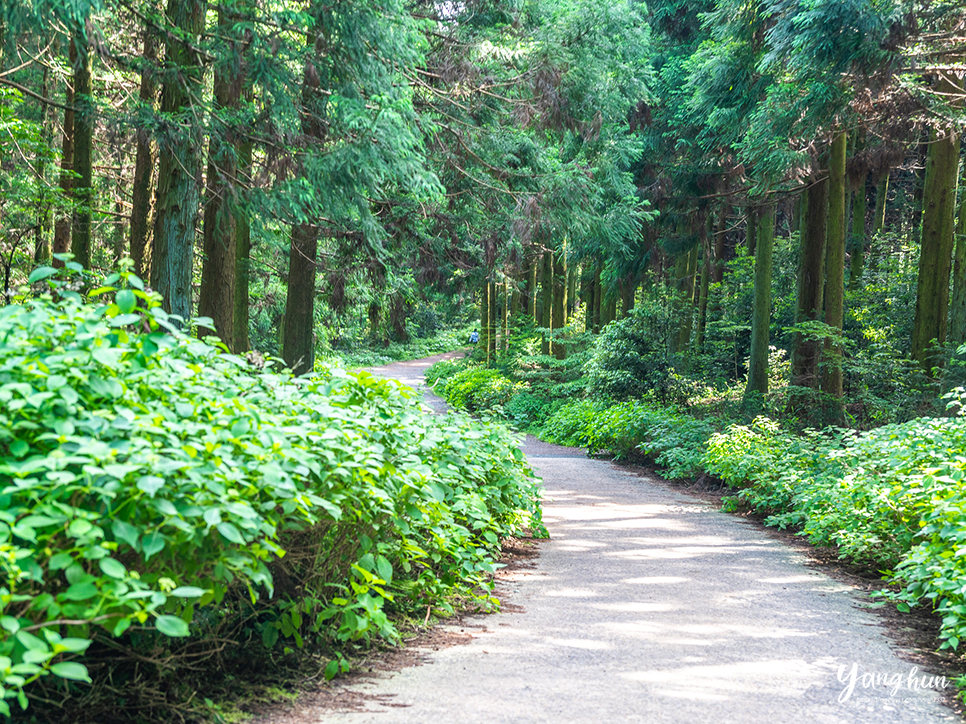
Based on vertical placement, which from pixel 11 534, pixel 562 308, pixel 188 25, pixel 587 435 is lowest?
pixel 587 435

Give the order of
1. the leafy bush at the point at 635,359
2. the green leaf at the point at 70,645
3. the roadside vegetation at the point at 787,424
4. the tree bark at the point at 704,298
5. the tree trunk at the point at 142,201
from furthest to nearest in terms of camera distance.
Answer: the tree bark at the point at 704,298 → the leafy bush at the point at 635,359 → the tree trunk at the point at 142,201 → the roadside vegetation at the point at 787,424 → the green leaf at the point at 70,645

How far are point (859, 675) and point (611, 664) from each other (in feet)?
4.05

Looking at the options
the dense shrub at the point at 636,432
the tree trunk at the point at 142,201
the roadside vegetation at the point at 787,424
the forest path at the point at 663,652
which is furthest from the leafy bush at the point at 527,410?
the forest path at the point at 663,652

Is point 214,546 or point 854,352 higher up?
point 854,352

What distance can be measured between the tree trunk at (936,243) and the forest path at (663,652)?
7108mm

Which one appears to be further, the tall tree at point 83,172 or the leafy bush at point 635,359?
the leafy bush at point 635,359

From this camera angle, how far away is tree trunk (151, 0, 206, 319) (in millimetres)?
8422

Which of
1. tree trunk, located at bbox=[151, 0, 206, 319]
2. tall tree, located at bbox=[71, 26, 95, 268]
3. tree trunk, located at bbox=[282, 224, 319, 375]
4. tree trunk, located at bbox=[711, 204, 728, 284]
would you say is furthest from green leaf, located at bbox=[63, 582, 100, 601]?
tree trunk, located at bbox=[711, 204, 728, 284]

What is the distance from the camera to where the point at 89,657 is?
2885 millimetres

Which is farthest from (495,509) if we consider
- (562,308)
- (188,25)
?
(562,308)

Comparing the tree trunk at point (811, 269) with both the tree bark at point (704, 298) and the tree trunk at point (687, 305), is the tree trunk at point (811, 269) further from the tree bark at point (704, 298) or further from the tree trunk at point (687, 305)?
the tree bark at point (704, 298)

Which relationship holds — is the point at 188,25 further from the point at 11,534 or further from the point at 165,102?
the point at 11,534

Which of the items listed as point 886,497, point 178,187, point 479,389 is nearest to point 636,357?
point 479,389

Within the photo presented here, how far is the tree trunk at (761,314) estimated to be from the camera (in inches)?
577
